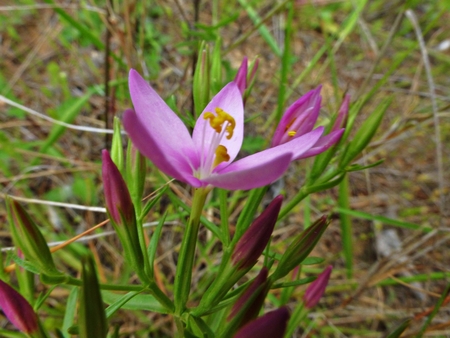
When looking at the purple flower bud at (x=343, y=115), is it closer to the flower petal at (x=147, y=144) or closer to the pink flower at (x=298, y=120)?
the pink flower at (x=298, y=120)

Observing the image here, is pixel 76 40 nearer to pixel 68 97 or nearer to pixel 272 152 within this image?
pixel 68 97

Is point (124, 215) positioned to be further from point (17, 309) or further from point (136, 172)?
point (17, 309)

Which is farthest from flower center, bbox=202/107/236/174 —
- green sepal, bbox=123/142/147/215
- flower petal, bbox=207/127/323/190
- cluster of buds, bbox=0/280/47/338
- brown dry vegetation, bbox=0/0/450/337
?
brown dry vegetation, bbox=0/0/450/337

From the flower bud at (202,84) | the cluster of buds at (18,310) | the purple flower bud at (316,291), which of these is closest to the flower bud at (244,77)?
the flower bud at (202,84)

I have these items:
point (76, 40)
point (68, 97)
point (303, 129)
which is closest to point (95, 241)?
point (68, 97)

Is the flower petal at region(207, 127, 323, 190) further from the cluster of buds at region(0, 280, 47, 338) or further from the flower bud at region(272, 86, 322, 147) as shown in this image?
the cluster of buds at region(0, 280, 47, 338)

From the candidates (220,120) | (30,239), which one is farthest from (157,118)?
(30,239)
